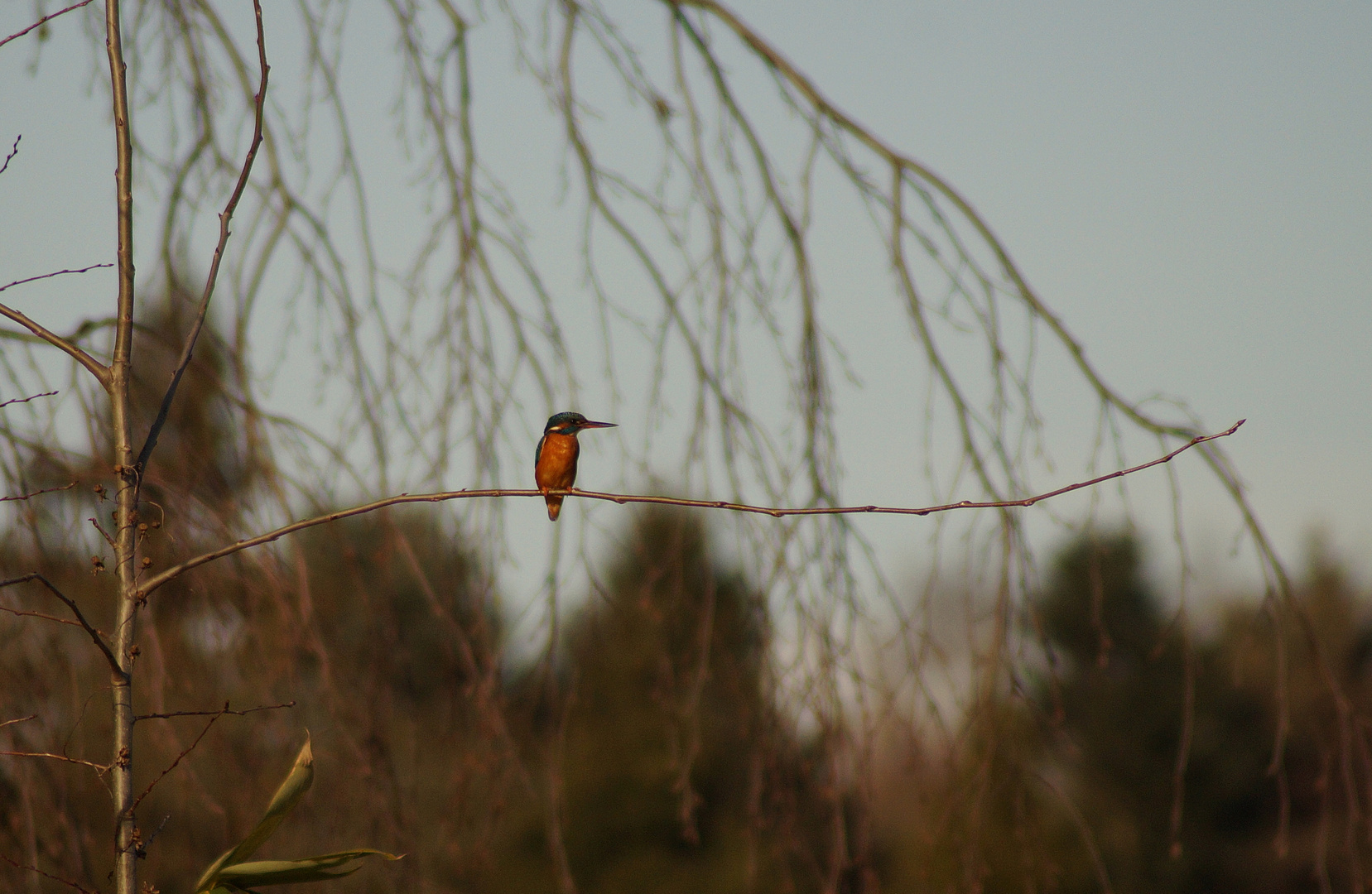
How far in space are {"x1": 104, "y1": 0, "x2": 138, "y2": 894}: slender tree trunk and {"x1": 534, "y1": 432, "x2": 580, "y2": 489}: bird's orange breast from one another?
1.76m

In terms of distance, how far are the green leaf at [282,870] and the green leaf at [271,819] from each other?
1 centimetres

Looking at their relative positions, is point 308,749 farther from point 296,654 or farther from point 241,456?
point 241,456

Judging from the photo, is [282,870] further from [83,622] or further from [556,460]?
[556,460]

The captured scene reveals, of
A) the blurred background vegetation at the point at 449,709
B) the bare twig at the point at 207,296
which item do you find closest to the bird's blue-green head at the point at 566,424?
the blurred background vegetation at the point at 449,709

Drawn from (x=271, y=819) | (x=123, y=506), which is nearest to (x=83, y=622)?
(x=123, y=506)

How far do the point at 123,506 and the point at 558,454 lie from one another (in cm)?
190

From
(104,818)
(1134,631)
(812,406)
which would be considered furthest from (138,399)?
(1134,631)

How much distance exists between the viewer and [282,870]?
51.1 inches

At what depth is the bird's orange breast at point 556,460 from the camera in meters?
3.24

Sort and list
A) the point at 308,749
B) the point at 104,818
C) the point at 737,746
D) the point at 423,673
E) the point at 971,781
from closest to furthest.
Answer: the point at 308,749, the point at 971,781, the point at 104,818, the point at 737,746, the point at 423,673

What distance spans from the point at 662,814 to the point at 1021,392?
403 inches

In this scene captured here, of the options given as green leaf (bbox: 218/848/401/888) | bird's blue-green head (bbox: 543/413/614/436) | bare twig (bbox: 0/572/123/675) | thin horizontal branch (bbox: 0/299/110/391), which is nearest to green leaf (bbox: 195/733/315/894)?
green leaf (bbox: 218/848/401/888)

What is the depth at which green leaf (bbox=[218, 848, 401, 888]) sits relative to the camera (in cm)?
130

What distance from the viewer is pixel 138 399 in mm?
2965
